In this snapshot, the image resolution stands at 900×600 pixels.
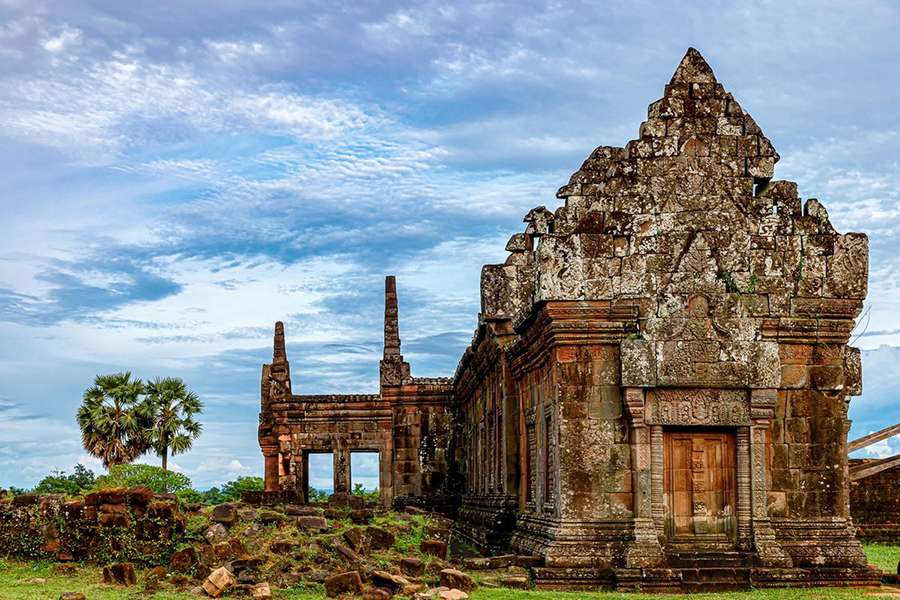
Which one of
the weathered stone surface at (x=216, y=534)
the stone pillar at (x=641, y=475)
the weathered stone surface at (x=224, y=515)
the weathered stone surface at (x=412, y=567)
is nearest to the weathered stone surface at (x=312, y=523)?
the weathered stone surface at (x=224, y=515)

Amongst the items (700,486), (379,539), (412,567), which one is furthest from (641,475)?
(379,539)

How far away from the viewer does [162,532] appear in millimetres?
15008

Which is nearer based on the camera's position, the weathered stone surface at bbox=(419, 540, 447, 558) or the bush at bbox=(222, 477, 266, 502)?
the weathered stone surface at bbox=(419, 540, 447, 558)

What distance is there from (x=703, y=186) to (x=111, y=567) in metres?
8.96

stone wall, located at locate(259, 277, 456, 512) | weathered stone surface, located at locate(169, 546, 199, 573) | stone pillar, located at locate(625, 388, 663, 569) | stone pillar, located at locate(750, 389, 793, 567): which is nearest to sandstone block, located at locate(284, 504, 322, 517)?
weathered stone surface, located at locate(169, 546, 199, 573)

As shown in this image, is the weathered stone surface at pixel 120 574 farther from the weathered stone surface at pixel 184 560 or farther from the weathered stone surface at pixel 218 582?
the weathered stone surface at pixel 218 582

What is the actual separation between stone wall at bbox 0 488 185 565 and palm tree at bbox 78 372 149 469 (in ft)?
77.8

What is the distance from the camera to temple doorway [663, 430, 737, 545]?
47.0 feet

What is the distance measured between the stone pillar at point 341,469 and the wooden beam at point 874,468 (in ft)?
45.5

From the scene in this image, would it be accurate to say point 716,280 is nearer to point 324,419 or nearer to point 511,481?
point 511,481

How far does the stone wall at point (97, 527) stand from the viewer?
1501 centimetres

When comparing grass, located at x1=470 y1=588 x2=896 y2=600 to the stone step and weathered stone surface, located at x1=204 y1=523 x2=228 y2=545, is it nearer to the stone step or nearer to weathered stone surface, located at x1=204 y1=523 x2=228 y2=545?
the stone step

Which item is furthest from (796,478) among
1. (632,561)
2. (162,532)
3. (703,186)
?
(162,532)

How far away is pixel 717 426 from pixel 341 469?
63.3 ft
